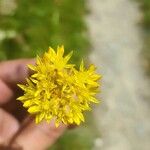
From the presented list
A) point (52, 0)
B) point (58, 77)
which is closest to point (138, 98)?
point (52, 0)

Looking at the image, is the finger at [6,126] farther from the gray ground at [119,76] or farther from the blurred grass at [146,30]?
the blurred grass at [146,30]

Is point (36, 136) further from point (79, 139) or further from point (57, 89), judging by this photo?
point (79, 139)

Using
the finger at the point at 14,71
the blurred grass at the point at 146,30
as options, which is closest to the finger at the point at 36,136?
the finger at the point at 14,71

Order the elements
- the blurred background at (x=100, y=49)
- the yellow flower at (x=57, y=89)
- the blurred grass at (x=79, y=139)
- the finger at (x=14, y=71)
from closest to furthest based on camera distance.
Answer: the yellow flower at (x=57, y=89)
the finger at (x=14, y=71)
the blurred grass at (x=79, y=139)
the blurred background at (x=100, y=49)

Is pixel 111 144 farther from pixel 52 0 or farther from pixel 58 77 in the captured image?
pixel 58 77

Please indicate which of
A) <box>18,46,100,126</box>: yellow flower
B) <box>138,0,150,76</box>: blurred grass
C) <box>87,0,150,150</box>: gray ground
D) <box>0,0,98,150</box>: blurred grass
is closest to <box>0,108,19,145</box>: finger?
<box>18,46,100,126</box>: yellow flower

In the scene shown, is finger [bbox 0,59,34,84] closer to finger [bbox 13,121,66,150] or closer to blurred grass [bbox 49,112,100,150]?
finger [bbox 13,121,66,150]

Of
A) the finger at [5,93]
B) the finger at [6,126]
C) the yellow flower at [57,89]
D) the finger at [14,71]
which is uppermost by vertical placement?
the finger at [14,71]
